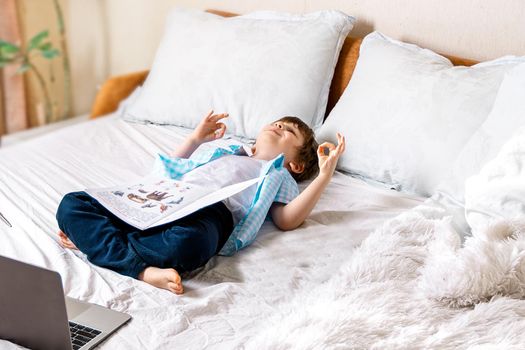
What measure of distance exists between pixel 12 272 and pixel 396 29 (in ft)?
5.14

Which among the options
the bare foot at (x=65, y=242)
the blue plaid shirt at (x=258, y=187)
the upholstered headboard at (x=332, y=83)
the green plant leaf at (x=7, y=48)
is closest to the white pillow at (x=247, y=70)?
the upholstered headboard at (x=332, y=83)

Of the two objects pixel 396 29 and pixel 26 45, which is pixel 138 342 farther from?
pixel 26 45

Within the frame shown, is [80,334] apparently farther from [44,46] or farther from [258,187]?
[44,46]

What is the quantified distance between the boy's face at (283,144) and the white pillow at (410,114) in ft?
0.49

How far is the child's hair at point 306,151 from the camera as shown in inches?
76.5

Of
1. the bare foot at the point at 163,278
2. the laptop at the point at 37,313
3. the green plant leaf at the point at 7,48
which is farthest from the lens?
the green plant leaf at the point at 7,48

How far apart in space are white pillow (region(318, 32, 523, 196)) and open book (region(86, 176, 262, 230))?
422 mm

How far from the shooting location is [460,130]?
1839mm

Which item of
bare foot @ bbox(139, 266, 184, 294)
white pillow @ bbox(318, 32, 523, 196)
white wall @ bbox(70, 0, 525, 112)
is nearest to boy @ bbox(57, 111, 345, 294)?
bare foot @ bbox(139, 266, 184, 294)

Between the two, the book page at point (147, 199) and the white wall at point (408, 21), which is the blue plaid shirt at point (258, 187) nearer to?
the book page at point (147, 199)

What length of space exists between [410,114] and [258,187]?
0.50 meters

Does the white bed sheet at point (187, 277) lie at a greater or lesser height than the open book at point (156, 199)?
lesser

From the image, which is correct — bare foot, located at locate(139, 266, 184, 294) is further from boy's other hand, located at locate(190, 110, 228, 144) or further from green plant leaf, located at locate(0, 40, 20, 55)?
green plant leaf, located at locate(0, 40, 20, 55)

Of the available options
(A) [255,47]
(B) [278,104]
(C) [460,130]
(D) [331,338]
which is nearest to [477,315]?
(D) [331,338]
